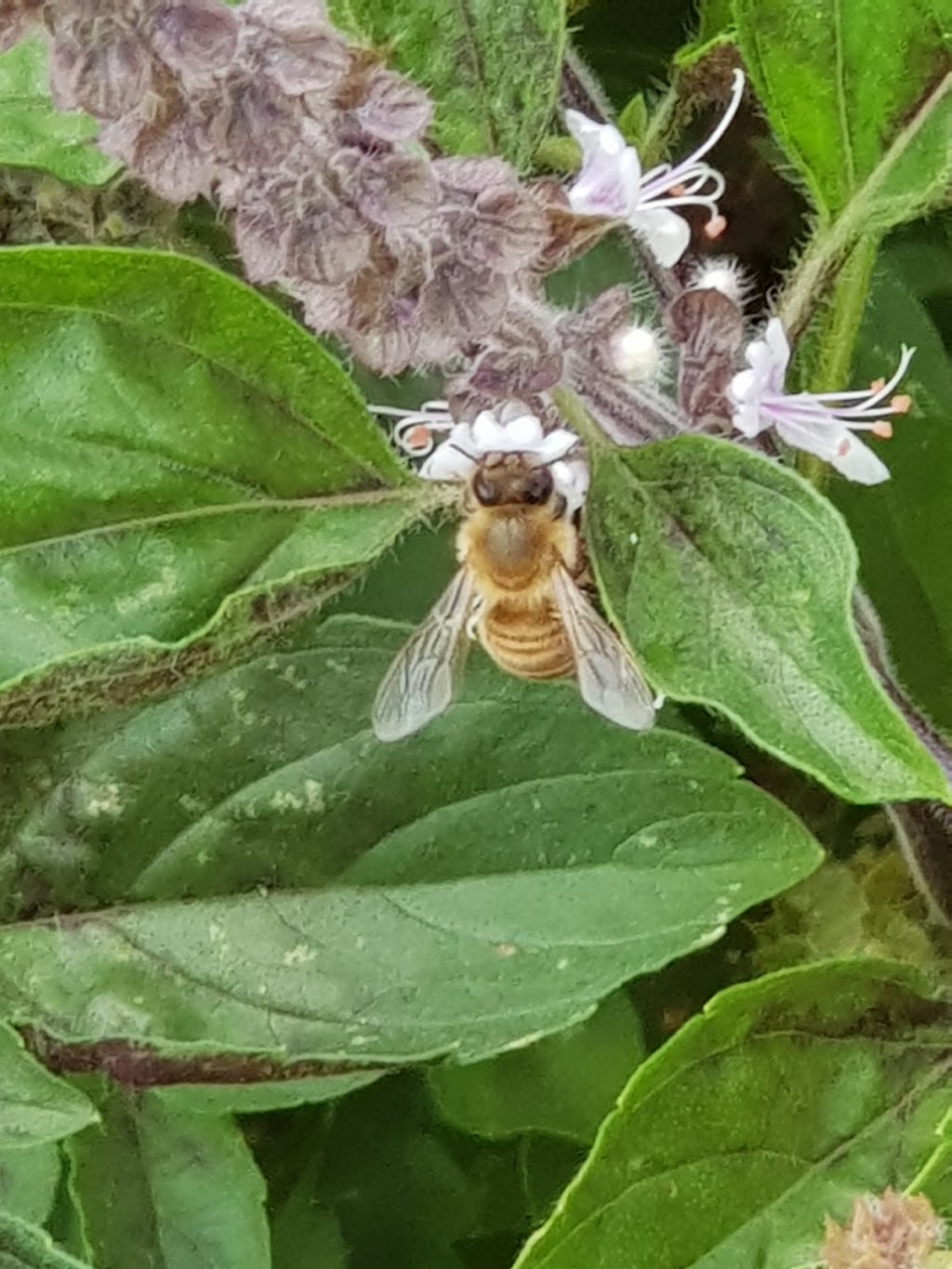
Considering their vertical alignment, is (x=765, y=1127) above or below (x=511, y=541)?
below

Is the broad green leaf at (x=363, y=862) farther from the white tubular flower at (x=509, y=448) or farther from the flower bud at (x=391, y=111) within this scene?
the flower bud at (x=391, y=111)

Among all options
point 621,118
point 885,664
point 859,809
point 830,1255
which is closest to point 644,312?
point 621,118

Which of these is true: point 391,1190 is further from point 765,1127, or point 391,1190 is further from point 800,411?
point 800,411

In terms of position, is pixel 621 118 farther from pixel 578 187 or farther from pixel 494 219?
pixel 494 219

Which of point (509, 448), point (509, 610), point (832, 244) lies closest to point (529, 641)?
point (509, 610)

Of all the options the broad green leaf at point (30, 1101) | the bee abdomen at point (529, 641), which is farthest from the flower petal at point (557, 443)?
the broad green leaf at point (30, 1101)

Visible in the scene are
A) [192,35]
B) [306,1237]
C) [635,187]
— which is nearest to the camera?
[192,35]
